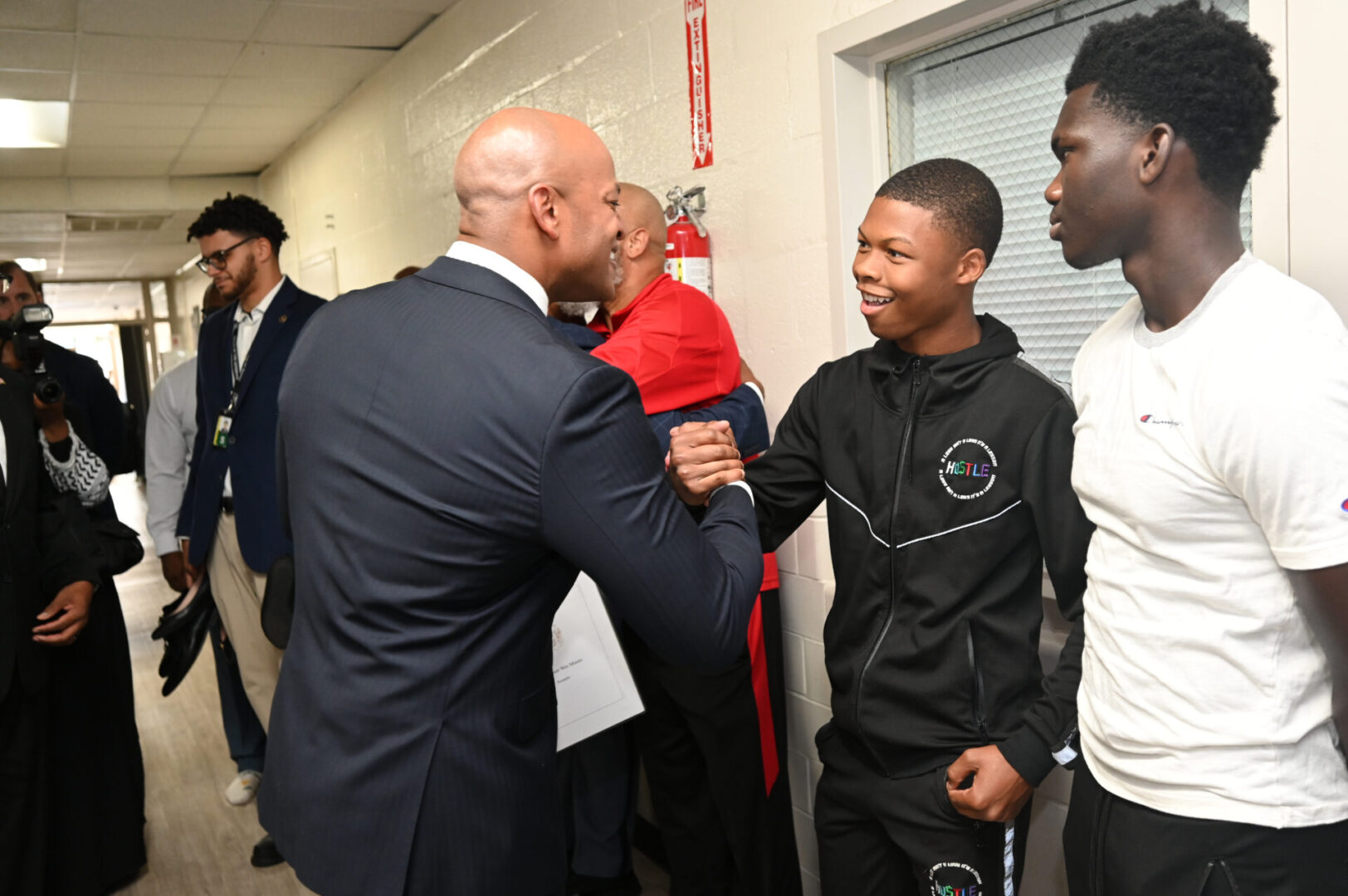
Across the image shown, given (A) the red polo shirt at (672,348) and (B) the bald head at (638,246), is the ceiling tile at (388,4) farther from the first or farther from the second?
(A) the red polo shirt at (672,348)

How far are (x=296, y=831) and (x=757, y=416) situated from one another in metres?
1.29

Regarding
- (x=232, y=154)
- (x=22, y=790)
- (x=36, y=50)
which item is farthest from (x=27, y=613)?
(x=232, y=154)

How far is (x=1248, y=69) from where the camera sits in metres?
1.07

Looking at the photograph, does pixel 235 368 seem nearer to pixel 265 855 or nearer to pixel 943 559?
pixel 265 855

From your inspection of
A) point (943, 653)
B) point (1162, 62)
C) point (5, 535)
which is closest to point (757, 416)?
point (943, 653)

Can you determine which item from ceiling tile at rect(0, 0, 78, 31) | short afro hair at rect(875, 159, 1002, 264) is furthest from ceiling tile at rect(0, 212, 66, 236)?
short afro hair at rect(875, 159, 1002, 264)

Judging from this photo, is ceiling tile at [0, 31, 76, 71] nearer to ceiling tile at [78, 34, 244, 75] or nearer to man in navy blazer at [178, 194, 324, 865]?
ceiling tile at [78, 34, 244, 75]

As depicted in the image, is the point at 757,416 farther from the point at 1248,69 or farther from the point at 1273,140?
the point at 1248,69

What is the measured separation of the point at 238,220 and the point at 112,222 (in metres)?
5.84

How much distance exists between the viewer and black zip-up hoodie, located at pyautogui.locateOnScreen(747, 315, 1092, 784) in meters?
1.34

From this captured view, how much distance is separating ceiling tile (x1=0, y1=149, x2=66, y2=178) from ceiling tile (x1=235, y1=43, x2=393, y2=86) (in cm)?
212

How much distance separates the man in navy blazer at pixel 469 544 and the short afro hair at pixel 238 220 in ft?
6.51

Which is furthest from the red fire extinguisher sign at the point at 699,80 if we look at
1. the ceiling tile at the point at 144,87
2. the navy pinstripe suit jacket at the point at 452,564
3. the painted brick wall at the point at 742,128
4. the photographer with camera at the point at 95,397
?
the ceiling tile at the point at 144,87

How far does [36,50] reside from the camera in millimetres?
4066
